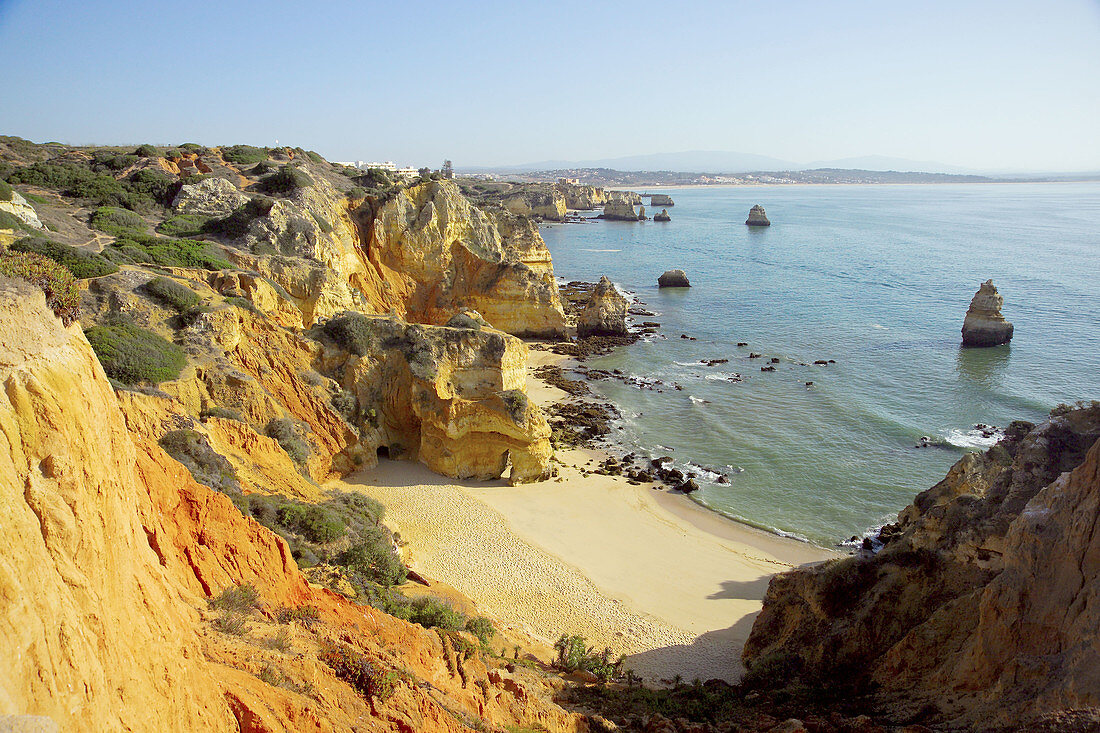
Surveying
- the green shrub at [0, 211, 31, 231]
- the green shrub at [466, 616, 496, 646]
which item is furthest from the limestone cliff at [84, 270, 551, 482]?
the green shrub at [466, 616, 496, 646]

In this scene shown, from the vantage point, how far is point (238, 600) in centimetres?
916

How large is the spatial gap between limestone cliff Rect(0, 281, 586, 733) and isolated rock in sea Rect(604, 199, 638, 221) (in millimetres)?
136662

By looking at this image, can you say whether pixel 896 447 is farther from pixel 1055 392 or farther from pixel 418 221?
pixel 418 221

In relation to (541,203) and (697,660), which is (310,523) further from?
(541,203)

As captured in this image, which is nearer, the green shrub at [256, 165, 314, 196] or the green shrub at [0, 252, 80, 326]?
the green shrub at [0, 252, 80, 326]

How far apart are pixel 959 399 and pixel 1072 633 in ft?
105

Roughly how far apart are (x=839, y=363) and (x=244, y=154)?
45.2m

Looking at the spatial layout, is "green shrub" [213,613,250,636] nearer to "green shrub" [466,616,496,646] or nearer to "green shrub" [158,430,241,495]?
"green shrub" [158,430,241,495]

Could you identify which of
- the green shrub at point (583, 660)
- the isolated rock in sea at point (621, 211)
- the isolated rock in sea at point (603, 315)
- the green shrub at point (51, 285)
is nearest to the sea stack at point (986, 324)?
the isolated rock in sea at point (603, 315)

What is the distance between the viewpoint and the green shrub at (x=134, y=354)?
15398 millimetres

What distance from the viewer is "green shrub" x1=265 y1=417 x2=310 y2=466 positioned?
1870 centimetres

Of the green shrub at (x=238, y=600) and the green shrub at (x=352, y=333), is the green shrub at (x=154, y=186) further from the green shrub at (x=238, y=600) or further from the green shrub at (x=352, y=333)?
the green shrub at (x=238, y=600)

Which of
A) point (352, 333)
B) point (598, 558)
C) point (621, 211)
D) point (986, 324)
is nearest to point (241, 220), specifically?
point (352, 333)

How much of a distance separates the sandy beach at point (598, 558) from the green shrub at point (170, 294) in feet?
23.3
